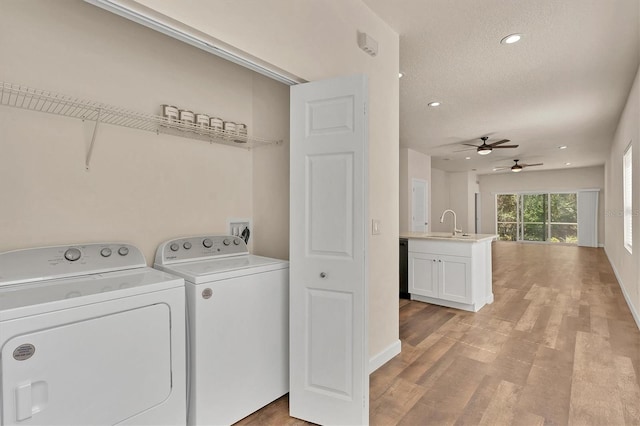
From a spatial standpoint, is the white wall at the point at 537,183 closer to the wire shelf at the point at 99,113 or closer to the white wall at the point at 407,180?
the white wall at the point at 407,180

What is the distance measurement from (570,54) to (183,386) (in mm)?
4340

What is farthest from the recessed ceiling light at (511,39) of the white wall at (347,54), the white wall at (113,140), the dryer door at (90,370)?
the dryer door at (90,370)

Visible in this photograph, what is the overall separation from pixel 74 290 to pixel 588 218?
14.1m

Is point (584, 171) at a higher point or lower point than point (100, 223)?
higher

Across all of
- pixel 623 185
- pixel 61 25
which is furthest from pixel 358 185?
pixel 623 185

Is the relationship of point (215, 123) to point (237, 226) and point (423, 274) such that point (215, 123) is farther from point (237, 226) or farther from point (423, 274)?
point (423, 274)

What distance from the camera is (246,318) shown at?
199 cm

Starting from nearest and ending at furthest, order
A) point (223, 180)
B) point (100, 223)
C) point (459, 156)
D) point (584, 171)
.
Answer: point (100, 223)
point (223, 180)
point (459, 156)
point (584, 171)

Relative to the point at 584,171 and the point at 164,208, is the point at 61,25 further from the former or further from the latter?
the point at 584,171

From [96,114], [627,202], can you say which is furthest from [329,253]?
[627,202]

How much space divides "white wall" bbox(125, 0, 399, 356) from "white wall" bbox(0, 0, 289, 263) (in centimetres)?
56

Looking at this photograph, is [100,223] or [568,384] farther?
[568,384]

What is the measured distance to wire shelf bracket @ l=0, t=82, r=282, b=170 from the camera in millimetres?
1650

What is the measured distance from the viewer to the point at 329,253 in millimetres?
2002
